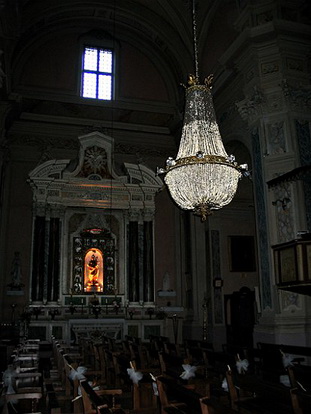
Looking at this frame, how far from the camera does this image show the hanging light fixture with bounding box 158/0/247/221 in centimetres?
700

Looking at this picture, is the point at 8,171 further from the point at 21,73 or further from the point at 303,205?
the point at 303,205

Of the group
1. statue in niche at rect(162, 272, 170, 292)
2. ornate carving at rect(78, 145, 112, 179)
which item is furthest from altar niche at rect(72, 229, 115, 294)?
ornate carving at rect(78, 145, 112, 179)

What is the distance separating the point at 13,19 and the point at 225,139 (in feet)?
19.4

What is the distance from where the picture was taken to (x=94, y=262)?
14.0 m

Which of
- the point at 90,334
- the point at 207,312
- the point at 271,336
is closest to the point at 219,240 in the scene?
the point at 207,312

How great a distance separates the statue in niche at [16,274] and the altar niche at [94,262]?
1633 mm

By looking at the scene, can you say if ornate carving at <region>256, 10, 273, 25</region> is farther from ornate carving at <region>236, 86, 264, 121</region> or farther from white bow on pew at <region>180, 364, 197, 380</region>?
white bow on pew at <region>180, 364, 197, 380</region>

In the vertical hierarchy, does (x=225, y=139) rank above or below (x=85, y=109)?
below

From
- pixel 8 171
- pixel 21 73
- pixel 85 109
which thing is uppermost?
pixel 21 73

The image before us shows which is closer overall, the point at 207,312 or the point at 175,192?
the point at 175,192

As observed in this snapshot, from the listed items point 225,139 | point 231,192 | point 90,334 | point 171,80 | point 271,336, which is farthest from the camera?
point 171,80

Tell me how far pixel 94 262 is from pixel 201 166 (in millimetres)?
→ 7846

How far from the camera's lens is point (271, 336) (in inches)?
331

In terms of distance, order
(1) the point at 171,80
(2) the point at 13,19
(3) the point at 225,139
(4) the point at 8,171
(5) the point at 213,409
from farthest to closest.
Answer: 1. (1) the point at 171,80
2. (4) the point at 8,171
3. (3) the point at 225,139
4. (2) the point at 13,19
5. (5) the point at 213,409
